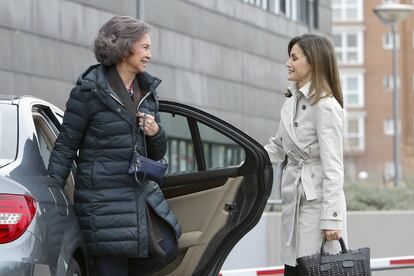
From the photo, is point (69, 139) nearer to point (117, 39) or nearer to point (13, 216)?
point (117, 39)

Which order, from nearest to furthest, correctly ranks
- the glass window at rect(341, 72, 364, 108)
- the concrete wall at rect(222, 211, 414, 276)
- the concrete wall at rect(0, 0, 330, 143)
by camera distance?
1. the concrete wall at rect(222, 211, 414, 276)
2. the concrete wall at rect(0, 0, 330, 143)
3. the glass window at rect(341, 72, 364, 108)

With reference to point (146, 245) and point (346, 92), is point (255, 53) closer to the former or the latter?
point (146, 245)

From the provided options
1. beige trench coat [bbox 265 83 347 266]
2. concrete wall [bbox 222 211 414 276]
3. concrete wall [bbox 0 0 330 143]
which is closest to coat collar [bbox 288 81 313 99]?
beige trench coat [bbox 265 83 347 266]

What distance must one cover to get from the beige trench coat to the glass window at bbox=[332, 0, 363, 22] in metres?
75.0

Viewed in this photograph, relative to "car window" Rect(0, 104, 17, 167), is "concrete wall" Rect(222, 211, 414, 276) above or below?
below

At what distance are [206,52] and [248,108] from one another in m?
4.13

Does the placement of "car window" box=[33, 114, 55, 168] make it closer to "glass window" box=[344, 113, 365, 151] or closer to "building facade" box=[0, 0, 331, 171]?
"building facade" box=[0, 0, 331, 171]

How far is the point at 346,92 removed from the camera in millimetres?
80188

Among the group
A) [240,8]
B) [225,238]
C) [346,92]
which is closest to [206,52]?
[240,8]

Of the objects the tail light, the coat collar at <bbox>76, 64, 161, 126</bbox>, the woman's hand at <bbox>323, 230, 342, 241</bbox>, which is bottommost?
Result: the woman's hand at <bbox>323, 230, 342, 241</bbox>

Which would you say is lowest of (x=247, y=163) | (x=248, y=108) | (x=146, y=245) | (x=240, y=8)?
(x=146, y=245)

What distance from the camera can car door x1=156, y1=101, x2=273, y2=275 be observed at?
6.33 metres

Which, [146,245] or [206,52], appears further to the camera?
[206,52]

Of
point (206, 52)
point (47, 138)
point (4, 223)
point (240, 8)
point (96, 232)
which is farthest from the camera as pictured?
point (240, 8)
